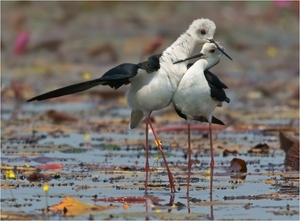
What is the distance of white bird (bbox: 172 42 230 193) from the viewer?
27.3ft

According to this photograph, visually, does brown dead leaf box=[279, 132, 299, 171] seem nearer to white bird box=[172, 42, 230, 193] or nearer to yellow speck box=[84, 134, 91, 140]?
white bird box=[172, 42, 230, 193]

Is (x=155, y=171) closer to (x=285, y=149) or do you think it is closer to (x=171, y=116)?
(x=285, y=149)

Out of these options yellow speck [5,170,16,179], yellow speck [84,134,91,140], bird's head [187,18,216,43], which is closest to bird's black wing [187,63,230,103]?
bird's head [187,18,216,43]

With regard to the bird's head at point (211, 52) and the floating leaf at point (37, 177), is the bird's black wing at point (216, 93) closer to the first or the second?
the bird's head at point (211, 52)

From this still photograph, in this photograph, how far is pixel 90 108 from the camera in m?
15.2

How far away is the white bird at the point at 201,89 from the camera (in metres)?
8.32

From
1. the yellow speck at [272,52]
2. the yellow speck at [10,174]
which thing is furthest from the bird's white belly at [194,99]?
the yellow speck at [272,52]

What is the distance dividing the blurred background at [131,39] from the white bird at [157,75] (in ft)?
A: 25.1

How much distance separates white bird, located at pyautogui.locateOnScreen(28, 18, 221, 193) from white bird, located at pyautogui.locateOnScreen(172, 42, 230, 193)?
0.29ft

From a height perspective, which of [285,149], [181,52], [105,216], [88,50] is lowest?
[105,216]

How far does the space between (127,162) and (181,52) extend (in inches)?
72.0

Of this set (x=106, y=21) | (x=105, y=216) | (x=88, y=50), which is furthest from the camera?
(x=106, y=21)

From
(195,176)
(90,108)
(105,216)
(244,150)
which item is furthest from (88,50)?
(105,216)

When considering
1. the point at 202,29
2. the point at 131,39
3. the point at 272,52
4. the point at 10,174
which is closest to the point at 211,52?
the point at 202,29
